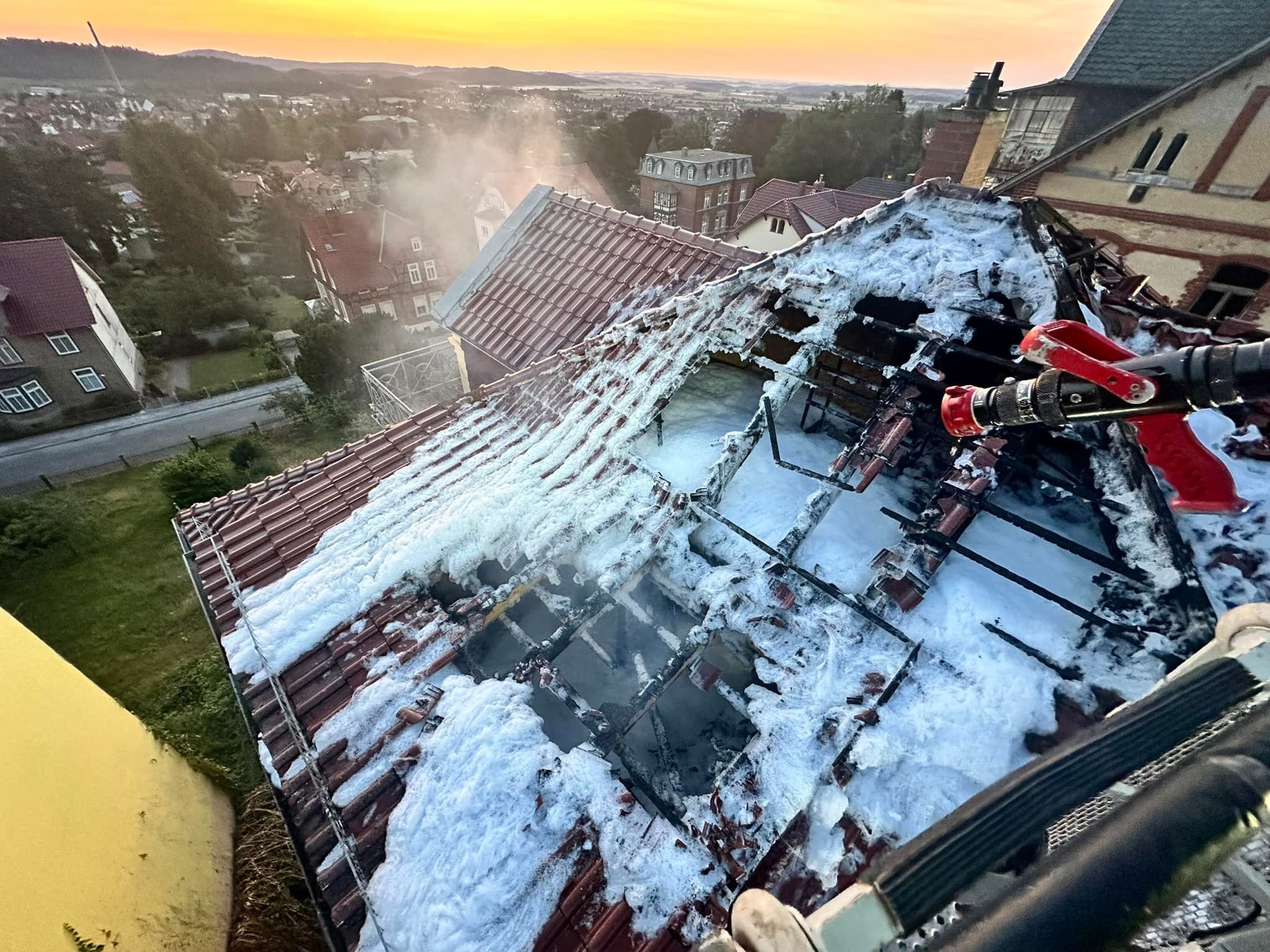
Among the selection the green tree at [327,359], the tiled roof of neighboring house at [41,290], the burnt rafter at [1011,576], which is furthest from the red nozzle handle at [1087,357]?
the tiled roof of neighboring house at [41,290]

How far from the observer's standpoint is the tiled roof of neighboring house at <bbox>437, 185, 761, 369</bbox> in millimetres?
7516

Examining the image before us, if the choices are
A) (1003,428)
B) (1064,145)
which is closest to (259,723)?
(1003,428)

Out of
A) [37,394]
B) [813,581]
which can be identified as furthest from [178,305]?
[813,581]

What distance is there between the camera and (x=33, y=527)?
13.9 m

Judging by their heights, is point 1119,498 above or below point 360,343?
above

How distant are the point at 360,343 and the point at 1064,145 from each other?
76.2ft

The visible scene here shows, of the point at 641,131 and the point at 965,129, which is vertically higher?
the point at 965,129

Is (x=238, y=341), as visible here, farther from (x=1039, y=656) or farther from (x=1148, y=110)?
(x=1148, y=110)

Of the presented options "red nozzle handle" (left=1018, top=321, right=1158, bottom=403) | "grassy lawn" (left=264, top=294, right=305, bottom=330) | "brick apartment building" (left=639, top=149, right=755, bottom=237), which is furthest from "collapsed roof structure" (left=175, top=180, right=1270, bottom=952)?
"brick apartment building" (left=639, top=149, right=755, bottom=237)

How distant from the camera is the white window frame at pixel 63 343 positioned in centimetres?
2083

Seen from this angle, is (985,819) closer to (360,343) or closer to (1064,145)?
(1064,145)

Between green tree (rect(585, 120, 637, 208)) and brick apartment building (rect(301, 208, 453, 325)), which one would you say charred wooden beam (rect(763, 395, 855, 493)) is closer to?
brick apartment building (rect(301, 208, 453, 325))

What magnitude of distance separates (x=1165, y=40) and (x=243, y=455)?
91.6 feet

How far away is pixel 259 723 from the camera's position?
133 inches
